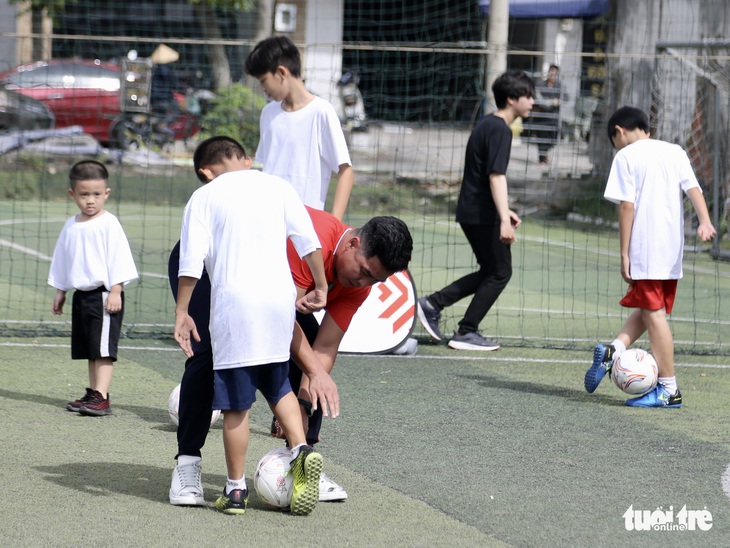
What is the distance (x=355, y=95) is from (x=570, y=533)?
14.3 meters

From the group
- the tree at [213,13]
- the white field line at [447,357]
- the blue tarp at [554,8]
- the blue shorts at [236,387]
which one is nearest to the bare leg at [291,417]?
the blue shorts at [236,387]

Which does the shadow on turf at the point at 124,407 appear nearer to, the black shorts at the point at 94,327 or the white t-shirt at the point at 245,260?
the black shorts at the point at 94,327

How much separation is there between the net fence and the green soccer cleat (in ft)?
13.8

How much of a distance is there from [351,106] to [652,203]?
497 inches

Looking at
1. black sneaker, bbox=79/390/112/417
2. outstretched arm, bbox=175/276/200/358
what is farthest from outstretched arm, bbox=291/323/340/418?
black sneaker, bbox=79/390/112/417

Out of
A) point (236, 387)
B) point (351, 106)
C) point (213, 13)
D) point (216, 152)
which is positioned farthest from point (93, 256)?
point (213, 13)

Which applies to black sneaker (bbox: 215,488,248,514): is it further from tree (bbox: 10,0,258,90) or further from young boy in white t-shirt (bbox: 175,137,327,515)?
tree (bbox: 10,0,258,90)

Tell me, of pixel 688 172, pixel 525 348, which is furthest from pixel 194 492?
pixel 525 348

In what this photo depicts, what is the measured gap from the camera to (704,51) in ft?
47.6

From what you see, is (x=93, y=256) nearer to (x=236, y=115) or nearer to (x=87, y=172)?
(x=87, y=172)

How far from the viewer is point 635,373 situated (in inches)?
251

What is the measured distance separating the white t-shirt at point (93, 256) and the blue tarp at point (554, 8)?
1639 centimetres

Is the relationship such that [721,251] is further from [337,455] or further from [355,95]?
[337,455]

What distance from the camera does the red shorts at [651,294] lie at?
6473 millimetres
